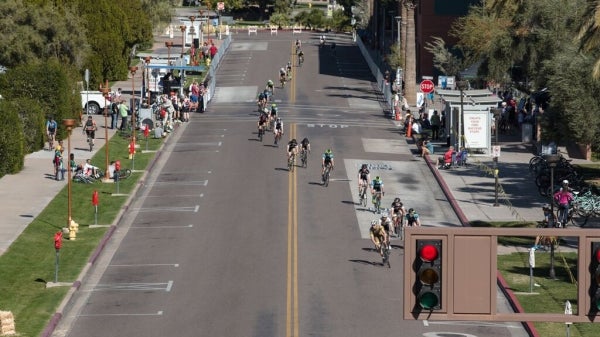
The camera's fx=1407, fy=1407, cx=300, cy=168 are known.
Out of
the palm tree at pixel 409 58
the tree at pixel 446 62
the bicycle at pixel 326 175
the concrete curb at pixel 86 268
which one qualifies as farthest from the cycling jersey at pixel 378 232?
the tree at pixel 446 62

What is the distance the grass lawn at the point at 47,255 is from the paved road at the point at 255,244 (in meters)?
0.64

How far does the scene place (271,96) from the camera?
287ft

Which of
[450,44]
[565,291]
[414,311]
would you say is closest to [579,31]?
[565,291]

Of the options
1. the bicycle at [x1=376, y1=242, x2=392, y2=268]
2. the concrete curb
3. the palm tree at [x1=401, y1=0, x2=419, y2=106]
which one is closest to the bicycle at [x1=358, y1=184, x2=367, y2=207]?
the concrete curb

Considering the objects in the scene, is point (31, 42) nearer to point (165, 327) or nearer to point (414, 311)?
point (165, 327)

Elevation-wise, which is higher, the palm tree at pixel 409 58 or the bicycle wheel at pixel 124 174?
the palm tree at pixel 409 58

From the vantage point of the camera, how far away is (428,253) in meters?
13.7

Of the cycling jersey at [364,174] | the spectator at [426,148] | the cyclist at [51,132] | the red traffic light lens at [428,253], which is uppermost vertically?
the red traffic light lens at [428,253]

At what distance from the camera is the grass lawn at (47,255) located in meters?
34.0

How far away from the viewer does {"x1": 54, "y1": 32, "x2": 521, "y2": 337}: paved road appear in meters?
33.4

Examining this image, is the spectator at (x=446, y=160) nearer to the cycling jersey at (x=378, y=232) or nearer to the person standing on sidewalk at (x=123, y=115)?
the person standing on sidewalk at (x=123, y=115)

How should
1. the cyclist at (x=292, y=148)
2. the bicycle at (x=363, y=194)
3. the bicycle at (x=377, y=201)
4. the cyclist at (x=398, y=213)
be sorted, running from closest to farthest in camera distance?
the cyclist at (x=398, y=213) < the bicycle at (x=377, y=201) < the bicycle at (x=363, y=194) < the cyclist at (x=292, y=148)

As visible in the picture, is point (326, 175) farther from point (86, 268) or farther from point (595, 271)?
point (595, 271)

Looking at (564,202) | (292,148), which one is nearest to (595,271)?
(564,202)
